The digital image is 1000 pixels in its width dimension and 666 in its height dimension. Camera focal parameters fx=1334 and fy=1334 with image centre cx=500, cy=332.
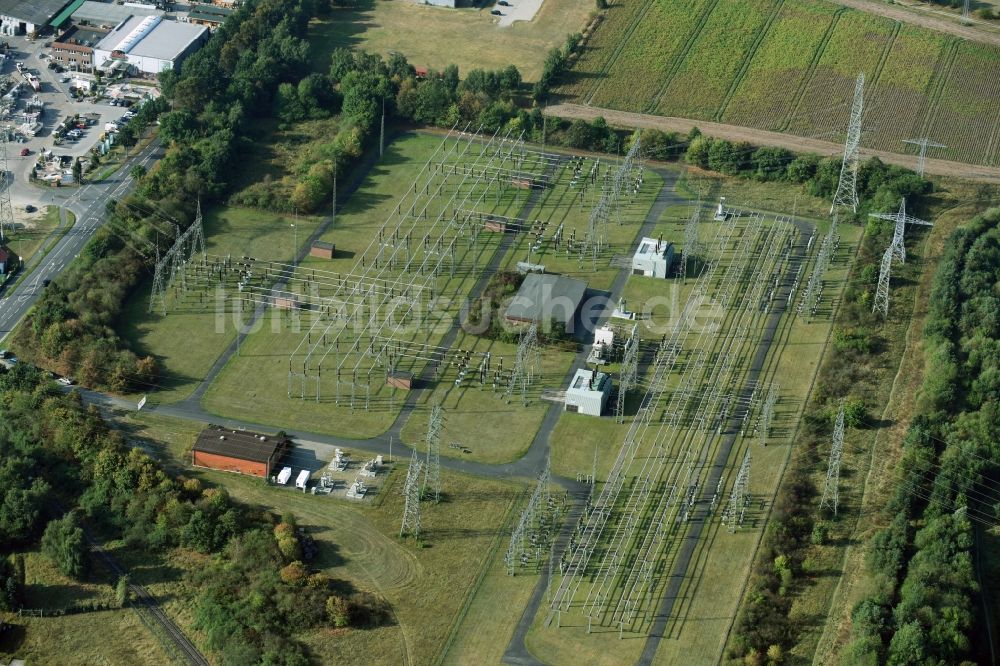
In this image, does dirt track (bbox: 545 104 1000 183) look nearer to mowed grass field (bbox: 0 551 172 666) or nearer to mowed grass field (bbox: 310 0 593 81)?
mowed grass field (bbox: 310 0 593 81)

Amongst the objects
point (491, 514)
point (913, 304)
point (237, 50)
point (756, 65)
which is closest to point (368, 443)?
point (491, 514)

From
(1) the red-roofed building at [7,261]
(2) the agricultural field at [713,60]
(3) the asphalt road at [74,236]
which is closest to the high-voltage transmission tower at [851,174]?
(2) the agricultural field at [713,60]

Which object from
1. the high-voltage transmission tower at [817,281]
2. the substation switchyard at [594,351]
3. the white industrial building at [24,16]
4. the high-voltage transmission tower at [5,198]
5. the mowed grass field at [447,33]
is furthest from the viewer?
the mowed grass field at [447,33]

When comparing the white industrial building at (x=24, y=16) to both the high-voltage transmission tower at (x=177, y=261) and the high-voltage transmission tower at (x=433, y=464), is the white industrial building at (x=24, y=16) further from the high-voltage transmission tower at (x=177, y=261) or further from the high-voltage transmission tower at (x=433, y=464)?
the high-voltage transmission tower at (x=433, y=464)

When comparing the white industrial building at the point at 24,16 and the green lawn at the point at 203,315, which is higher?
the white industrial building at the point at 24,16

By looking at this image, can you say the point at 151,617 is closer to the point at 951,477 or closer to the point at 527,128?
the point at 951,477

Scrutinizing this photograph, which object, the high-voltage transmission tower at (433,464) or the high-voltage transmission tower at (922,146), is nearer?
the high-voltage transmission tower at (433,464)

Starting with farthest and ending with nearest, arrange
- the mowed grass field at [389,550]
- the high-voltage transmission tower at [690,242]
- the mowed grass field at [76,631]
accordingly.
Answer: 1. the high-voltage transmission tower at [690,242]
2. the mowed grass field at [389,550]
3. the mowed grass field at [76,631]
